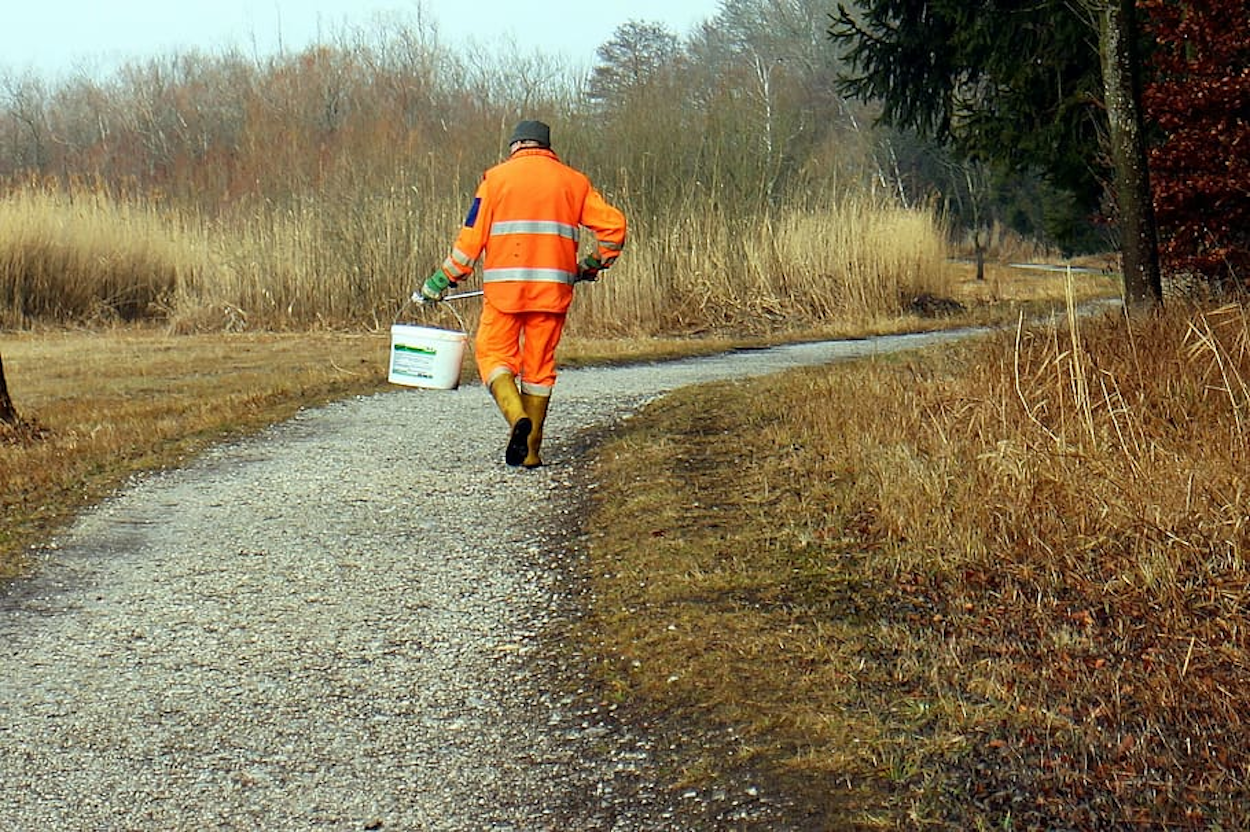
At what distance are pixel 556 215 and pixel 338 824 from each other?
5.01 m

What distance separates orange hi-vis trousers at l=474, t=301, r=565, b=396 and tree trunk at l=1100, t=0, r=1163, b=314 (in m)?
4.38

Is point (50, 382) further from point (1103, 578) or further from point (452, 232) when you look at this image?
point (1103, 578)

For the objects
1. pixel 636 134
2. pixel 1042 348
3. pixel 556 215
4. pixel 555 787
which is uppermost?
pixel 636 134

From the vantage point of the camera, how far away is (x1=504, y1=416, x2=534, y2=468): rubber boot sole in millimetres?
8562

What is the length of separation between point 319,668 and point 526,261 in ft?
12.2

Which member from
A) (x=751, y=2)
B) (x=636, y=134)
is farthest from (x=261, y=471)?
(x=751, y=2)

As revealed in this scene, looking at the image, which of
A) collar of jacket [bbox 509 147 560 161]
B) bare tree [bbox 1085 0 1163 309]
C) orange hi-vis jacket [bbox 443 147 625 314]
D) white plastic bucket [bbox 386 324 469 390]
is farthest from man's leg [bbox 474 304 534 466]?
bare tree [bbox 1085 0 1163 309]

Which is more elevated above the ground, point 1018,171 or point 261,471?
point 1018,171

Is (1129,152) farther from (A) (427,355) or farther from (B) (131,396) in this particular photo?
(B) (131,396)

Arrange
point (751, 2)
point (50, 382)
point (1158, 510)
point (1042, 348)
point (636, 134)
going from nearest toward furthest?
point (1158, 510), point (1042, 348), point (50, 382), point (636, 134), point (751, 2)

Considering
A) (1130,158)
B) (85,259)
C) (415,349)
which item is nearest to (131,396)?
(415,349)

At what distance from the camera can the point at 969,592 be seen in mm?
5676

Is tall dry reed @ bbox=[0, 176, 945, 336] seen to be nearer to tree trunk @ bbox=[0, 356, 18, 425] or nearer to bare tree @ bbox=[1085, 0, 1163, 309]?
Result: bare tree @ bbox=[1085, 0, 1163, 309]

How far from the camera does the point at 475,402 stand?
38.4ft
